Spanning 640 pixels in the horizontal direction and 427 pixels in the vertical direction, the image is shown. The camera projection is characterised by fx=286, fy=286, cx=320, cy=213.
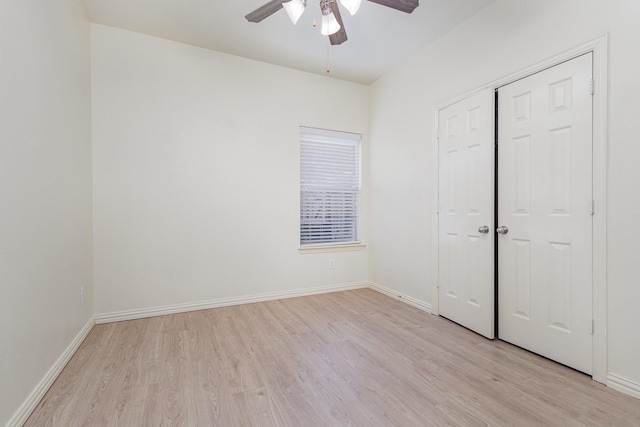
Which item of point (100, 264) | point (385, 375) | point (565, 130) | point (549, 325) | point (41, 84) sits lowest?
point (385, 375)

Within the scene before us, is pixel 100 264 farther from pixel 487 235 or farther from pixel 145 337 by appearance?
pixel 487 235

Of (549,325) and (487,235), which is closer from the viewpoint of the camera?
(549,325)

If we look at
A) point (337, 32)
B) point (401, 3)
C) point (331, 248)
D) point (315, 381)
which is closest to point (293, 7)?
point (337, 32)

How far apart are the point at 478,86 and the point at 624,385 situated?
2.45 metres

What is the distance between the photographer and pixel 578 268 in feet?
6.54

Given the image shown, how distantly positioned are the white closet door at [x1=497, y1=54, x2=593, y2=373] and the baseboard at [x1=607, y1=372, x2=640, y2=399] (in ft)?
0.40

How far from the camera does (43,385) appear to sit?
1.77 metres

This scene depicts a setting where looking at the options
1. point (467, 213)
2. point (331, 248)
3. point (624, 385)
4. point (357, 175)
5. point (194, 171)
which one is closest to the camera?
point (624, 385)

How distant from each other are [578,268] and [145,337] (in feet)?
11.5

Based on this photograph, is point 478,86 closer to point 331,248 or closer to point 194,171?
point 331,248

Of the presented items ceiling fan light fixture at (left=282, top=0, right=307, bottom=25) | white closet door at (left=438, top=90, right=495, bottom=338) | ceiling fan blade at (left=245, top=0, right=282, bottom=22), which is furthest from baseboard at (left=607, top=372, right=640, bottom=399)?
ceiling fan blade at (left=245, top=0, right=282, bottom=22)

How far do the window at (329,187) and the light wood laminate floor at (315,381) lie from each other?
59.3 inches

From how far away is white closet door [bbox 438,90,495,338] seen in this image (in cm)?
257

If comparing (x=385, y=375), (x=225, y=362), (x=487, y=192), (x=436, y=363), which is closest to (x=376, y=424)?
(x=385, y=375)
